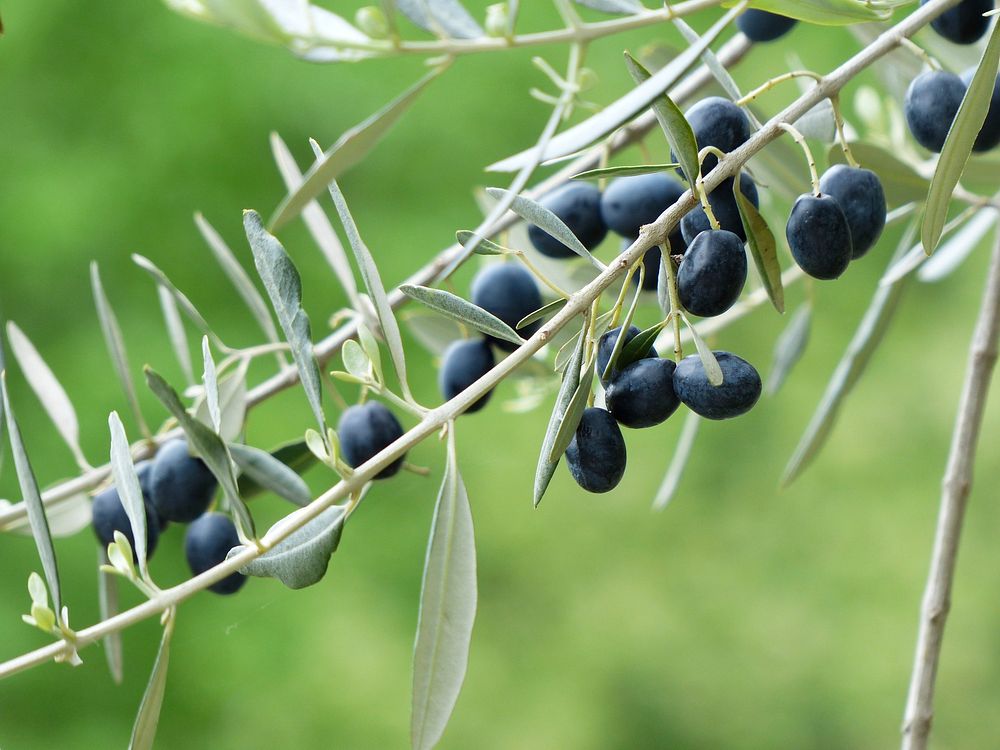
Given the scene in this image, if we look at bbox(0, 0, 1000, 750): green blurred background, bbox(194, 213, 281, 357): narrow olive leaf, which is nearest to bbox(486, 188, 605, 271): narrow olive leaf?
bbox(194, 213, 281, 357): narrow olive leaf

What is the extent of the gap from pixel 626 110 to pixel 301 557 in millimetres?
165

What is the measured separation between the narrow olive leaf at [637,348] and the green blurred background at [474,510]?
1.12 m

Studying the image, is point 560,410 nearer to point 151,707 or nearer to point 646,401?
point 646,401

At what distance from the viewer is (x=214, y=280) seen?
1548 millimetres

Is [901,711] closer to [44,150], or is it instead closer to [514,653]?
[514,653]

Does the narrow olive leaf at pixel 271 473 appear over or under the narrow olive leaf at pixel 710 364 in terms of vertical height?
under

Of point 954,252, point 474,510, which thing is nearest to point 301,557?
point 954,252

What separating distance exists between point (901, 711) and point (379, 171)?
1.04 meters

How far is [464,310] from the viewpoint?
0.36 meters

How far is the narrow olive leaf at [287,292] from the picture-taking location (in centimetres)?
36

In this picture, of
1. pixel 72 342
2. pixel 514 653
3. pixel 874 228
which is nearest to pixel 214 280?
pixel 72 342

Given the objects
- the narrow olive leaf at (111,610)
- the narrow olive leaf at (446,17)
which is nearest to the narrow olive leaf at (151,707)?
the narrow olive leaf at (111,610)

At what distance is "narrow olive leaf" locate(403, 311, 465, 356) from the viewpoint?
1.87 ft

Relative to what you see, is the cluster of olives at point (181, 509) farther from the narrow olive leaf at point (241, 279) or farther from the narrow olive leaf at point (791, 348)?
the narrow olive leaf at point (791, 348)
